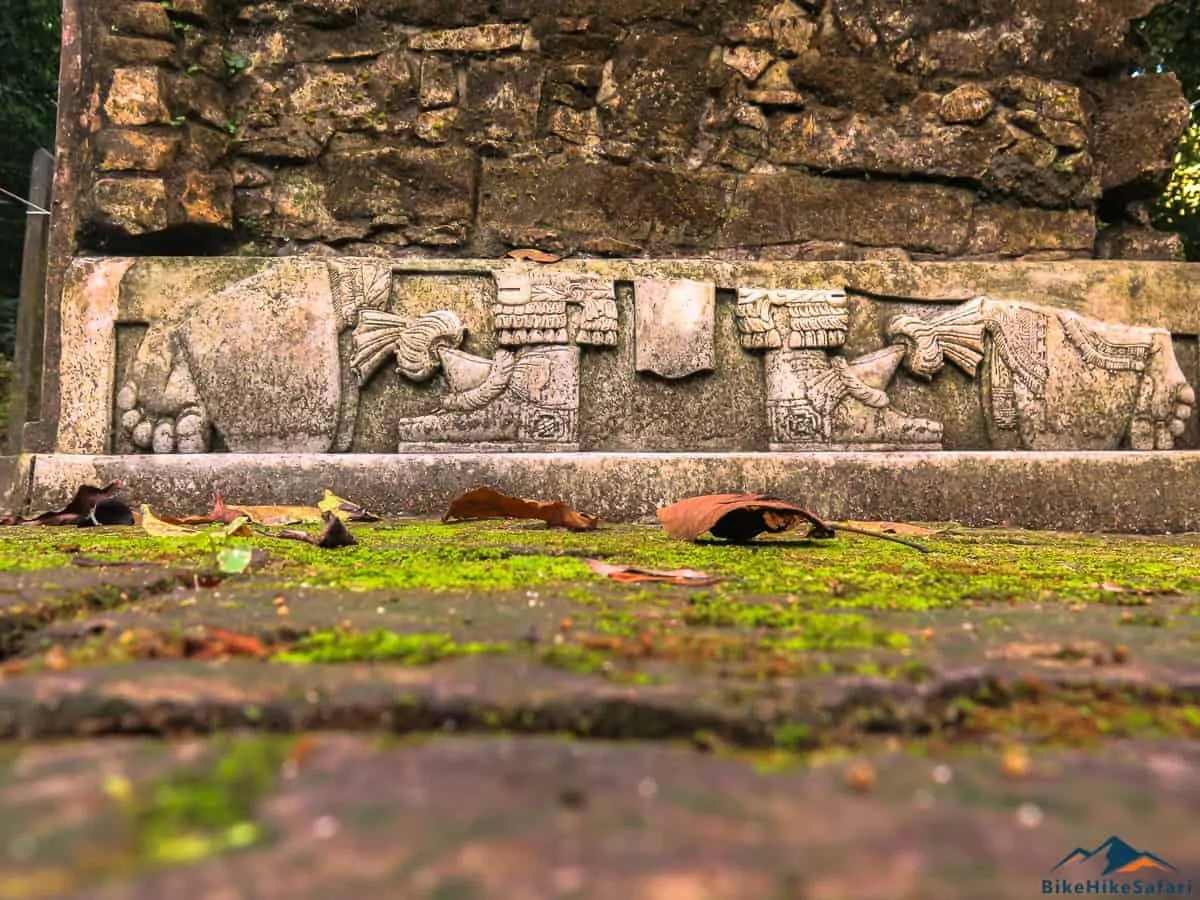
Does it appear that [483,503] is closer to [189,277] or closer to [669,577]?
[669,577]

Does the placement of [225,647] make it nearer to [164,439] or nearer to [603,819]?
[603,819]

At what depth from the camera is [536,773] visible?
578 millimetres

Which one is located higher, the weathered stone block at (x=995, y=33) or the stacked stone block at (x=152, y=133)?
the weathered stone block at (x=995, y=33)

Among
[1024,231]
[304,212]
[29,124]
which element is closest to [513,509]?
[304,212]

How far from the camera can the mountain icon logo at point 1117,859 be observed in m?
0.49

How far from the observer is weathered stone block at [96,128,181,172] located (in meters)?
3.86

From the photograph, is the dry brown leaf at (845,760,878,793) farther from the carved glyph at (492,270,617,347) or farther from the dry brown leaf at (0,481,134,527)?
the carved glyph at (492,270,617,347)

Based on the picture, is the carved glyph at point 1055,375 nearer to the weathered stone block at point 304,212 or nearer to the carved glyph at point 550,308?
the carved glyph at point 550,308

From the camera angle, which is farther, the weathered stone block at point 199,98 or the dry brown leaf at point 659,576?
the weathered stone block at point 199,98

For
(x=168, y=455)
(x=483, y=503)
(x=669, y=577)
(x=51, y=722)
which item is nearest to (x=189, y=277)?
(x=168, y=455)

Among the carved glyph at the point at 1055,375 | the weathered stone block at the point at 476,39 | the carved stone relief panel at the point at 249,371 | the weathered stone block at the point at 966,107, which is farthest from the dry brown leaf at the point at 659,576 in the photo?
the weathered stone block at the point at 966,107

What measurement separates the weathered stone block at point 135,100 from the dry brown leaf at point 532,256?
5.32 feet

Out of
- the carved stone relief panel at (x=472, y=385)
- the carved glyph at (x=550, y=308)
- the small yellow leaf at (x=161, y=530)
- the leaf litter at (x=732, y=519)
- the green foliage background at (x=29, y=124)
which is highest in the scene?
the green foliage background at (x=29, y=124)

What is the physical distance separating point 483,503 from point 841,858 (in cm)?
247
